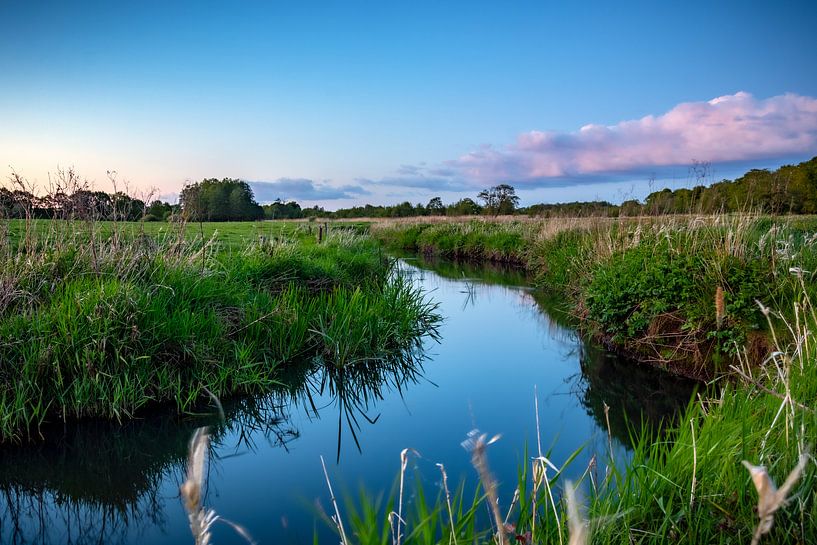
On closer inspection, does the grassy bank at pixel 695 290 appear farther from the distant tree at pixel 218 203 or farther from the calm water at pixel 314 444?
the distant tree at pixel 218 203

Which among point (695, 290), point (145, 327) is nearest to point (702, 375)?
point (695, 290)

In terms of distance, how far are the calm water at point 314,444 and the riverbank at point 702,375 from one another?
0.50 m

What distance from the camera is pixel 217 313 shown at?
22.9 feet

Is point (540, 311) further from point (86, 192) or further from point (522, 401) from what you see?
point (86, 192)

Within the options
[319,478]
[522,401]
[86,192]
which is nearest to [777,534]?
[319,478]

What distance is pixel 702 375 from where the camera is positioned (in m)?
6.65

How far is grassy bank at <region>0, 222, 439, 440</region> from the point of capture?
205 inches

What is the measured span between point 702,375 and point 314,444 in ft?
15.9

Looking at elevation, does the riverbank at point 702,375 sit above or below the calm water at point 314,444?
above

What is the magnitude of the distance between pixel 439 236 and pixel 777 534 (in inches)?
1065

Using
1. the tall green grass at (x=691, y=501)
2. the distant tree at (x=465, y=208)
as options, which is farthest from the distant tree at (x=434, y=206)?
the tall green grass at (x=691, y=501)

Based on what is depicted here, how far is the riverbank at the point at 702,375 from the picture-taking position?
2.28m

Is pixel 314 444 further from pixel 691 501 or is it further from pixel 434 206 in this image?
pixel 434 206

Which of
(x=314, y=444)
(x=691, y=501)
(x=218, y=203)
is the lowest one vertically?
(x=314, y=444)
